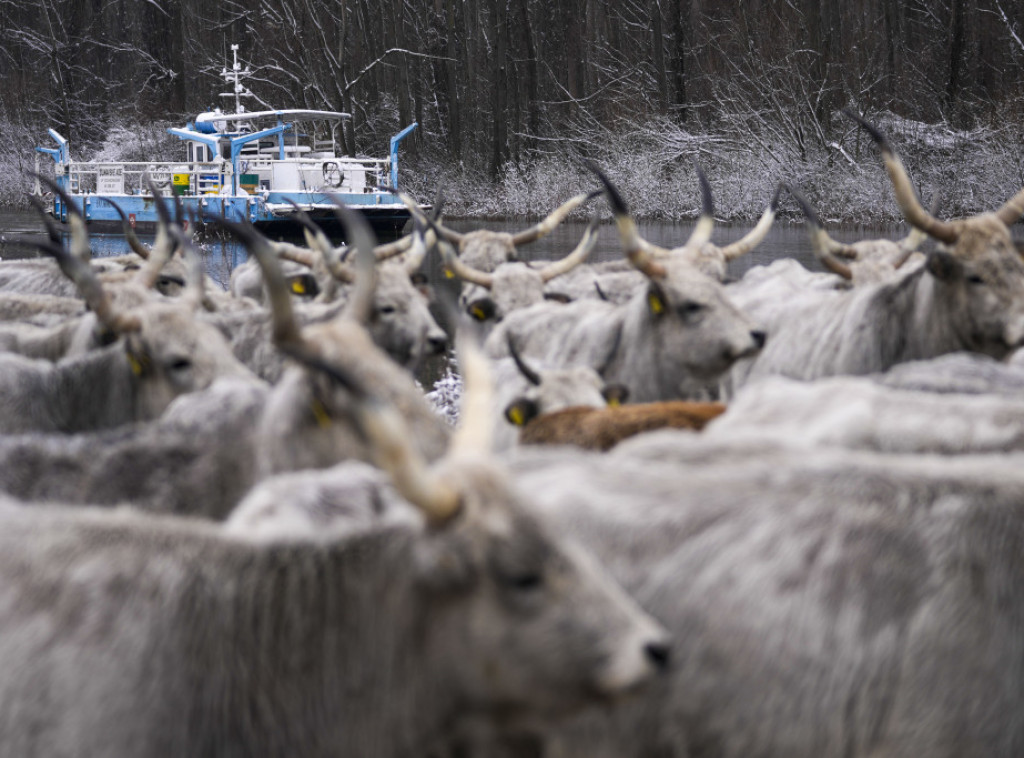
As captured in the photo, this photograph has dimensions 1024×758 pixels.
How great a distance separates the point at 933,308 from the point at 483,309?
3.74 metres

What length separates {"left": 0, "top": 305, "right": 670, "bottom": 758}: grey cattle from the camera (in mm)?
2457

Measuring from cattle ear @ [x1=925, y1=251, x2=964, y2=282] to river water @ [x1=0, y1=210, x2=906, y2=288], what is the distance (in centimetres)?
1063

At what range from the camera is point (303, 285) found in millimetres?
8914

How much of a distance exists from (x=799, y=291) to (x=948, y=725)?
6235 millimetres

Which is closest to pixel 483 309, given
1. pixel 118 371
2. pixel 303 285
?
pixel 303 285

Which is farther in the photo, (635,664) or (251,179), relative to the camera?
(251,179)

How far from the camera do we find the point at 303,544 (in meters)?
2.71

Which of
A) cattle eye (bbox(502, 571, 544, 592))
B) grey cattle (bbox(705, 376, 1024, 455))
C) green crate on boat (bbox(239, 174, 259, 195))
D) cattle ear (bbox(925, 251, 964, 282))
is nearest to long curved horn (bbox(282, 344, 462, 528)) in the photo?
cattle eye (bbox(502, 571, 544, 592))

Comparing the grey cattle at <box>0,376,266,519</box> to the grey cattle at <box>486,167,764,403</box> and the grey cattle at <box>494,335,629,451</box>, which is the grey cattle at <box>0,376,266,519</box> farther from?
the grey cattle at <box>486,167,764,403</box>

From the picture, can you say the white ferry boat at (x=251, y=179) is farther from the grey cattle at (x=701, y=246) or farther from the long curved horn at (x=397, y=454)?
the long curved horn at (x=397, y=454)

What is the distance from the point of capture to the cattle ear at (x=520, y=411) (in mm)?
5059

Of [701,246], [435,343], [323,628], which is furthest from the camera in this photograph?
[701,246]

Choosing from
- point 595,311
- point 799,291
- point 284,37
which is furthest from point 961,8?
point 284,37

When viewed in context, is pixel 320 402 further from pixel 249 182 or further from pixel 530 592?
pixel 249 182
